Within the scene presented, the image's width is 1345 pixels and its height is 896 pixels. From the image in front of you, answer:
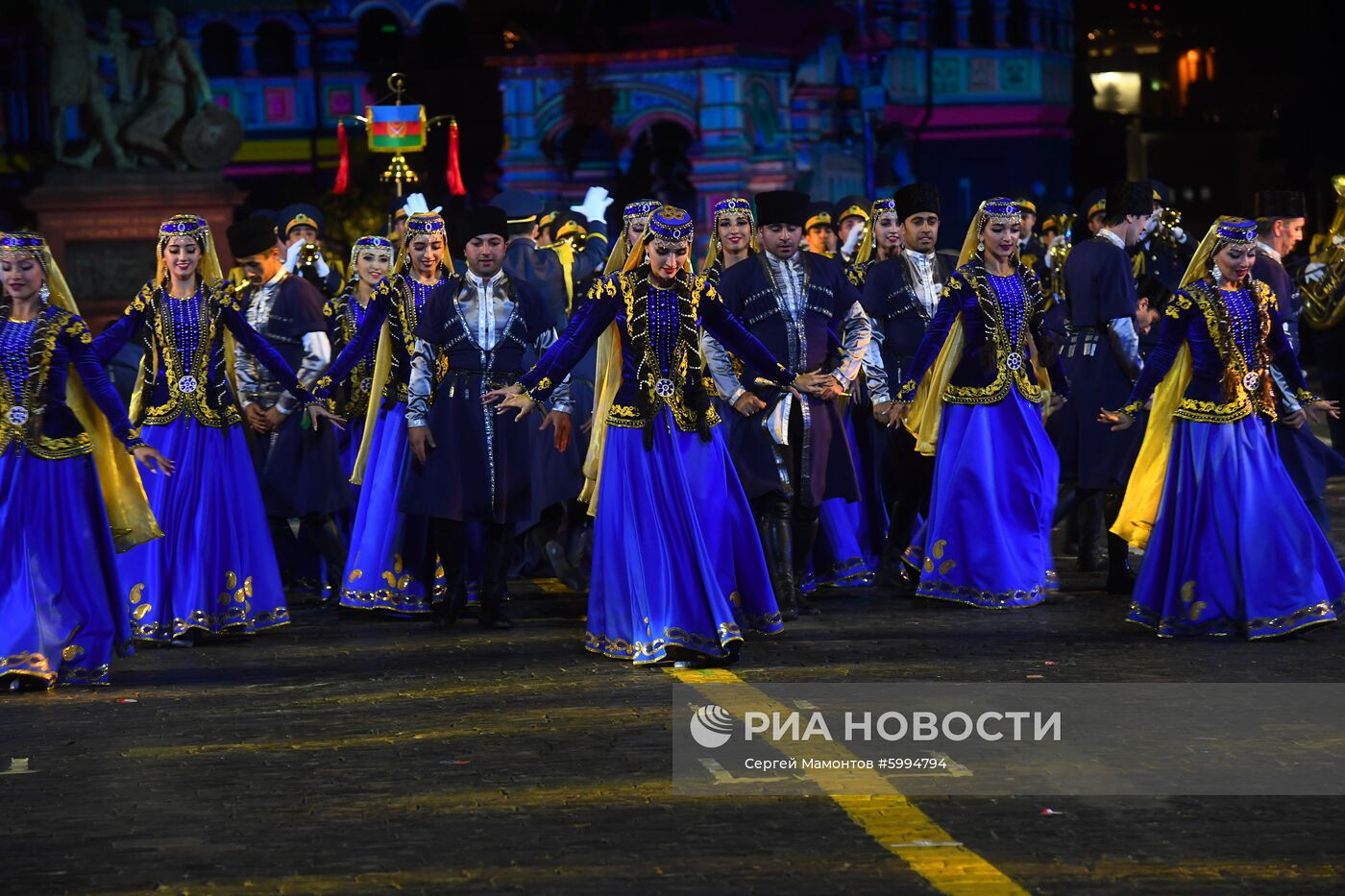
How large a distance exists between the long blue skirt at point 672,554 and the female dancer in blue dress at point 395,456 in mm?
2058

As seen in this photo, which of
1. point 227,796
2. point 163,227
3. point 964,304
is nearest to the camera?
point 227,796

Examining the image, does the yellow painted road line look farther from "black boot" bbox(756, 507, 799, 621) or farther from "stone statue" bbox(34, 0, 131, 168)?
"stone statue" bbox(34, 0, 131, 168)

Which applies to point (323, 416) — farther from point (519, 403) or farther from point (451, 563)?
point (519, 403)

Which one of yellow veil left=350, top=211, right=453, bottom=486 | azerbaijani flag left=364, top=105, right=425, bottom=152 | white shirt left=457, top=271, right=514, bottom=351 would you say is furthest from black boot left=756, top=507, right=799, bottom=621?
azerbaijani flag left=364, top=105, right=425, bottom=152

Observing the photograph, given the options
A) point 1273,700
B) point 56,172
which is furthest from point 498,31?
point 1273,700

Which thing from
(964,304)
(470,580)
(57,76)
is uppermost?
(57,76)

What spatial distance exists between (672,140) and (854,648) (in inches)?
1460

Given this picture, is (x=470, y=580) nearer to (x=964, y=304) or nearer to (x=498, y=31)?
(x=964, y=304)

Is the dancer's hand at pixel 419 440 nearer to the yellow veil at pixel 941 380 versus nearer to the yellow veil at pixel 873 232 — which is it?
the yellow veil at pixel 941 380

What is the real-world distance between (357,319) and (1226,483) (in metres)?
5.28

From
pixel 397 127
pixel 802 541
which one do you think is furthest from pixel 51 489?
pixel 397 127

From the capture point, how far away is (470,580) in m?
13.2

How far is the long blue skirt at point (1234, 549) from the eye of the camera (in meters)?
11.0

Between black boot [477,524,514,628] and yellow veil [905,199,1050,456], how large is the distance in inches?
97.0
